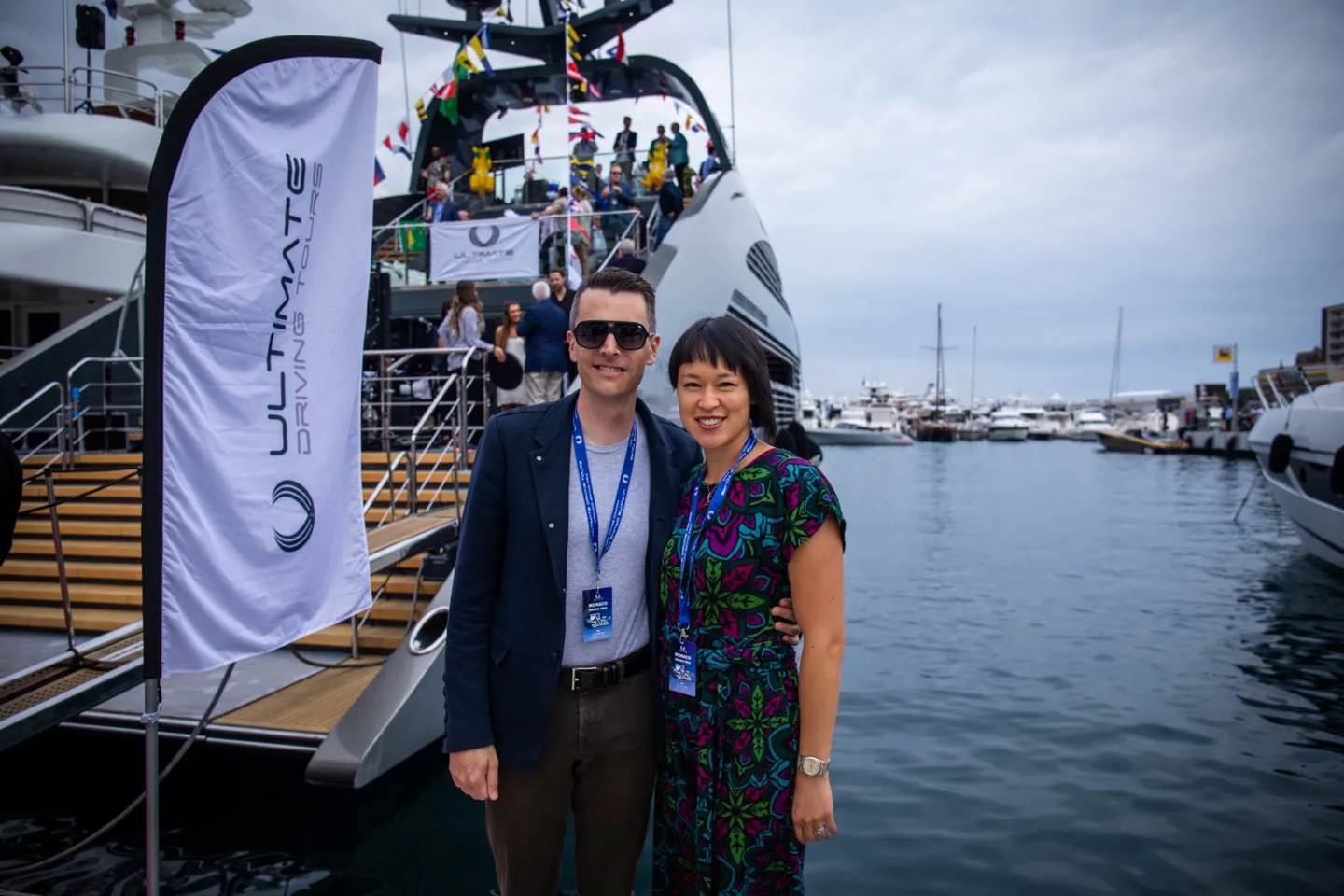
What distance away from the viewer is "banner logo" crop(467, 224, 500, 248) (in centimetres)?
1010

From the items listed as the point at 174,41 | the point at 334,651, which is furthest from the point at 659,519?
the point at 174,41

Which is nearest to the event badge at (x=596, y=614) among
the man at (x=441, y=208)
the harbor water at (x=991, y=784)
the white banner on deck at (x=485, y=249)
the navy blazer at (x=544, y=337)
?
the harbor water at (x=991, y=784)

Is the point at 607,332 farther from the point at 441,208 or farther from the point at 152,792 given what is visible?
the point at 441,208

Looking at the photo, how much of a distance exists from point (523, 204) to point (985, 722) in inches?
464

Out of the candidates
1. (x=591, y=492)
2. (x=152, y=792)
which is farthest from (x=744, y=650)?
(x=152, y=792)

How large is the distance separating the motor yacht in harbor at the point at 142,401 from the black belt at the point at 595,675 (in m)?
2.09

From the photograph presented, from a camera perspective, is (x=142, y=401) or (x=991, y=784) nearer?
(x=142, y=401)

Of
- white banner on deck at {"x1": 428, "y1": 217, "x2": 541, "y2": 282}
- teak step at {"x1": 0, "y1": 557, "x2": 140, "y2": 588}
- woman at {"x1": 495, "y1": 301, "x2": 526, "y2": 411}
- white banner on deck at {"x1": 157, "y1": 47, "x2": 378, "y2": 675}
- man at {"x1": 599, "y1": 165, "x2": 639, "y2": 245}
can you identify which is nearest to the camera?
white banner on deck at {"x1": 157, "y1": 47, "x2": 378, "y2": 675}

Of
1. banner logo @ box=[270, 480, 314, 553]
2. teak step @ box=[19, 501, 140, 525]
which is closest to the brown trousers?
banner logo @ box=[270, 480, 314, 553]

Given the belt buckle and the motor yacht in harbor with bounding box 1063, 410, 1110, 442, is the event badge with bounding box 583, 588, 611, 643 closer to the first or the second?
the belt buckle

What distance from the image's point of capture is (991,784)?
449 centimetres

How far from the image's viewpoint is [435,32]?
1519cm

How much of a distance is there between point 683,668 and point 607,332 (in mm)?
916

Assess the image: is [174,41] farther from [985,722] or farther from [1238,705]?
[1238,705]
